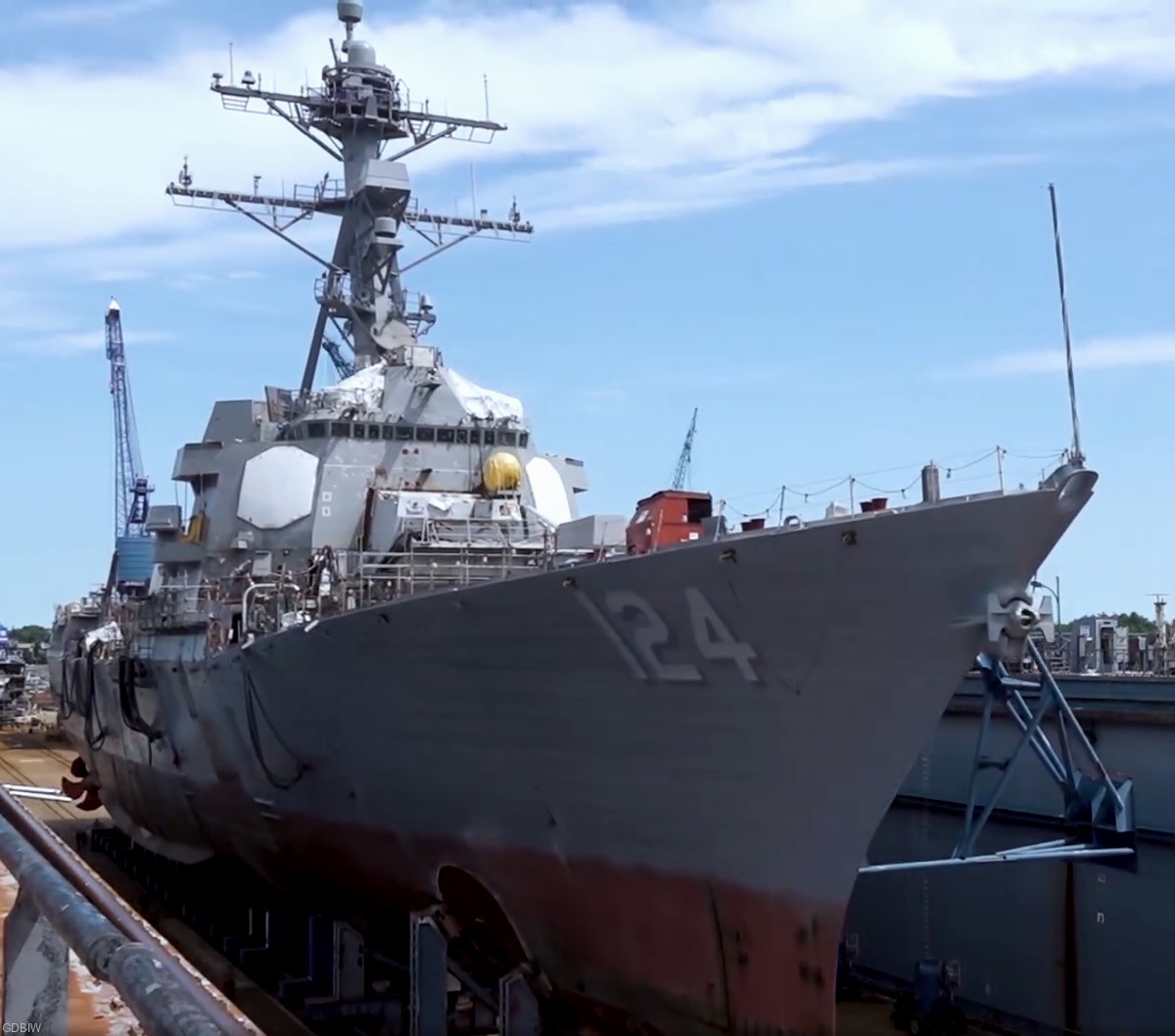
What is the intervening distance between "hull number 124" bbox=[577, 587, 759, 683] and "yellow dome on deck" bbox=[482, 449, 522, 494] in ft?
17.9

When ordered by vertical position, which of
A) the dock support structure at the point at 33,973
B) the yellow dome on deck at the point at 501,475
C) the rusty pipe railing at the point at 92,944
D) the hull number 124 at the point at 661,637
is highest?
the yellow dome on deck at the point at 501,475

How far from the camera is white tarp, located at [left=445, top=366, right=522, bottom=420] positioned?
45.5 ft

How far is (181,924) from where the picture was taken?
46.2ft

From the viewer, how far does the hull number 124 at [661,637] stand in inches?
280

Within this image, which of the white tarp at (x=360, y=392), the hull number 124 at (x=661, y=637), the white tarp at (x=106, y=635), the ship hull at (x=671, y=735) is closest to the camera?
the ship hull at (x=671, y=735)

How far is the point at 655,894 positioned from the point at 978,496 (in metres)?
2.95

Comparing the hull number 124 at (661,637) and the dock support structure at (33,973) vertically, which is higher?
the hull number 124 at (661,637)

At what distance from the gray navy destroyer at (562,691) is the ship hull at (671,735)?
2cm

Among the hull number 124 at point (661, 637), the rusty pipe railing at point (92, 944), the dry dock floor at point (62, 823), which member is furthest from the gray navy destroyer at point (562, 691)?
the rusty pipe railing at point (92, 944)

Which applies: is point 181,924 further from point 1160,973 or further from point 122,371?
point 122,371

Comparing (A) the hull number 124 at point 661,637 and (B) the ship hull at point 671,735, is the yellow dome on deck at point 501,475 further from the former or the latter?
(A) the hull number 124 at point 661,637


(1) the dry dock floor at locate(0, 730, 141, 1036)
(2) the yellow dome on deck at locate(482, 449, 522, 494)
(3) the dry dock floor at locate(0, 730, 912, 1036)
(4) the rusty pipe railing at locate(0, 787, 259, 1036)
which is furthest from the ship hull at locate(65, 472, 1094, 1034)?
(4) the rusty pipe railing at locate(0, 787, 259, 1036)

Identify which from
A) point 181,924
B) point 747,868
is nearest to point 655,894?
point 747,868

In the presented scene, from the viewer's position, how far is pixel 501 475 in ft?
42.6
